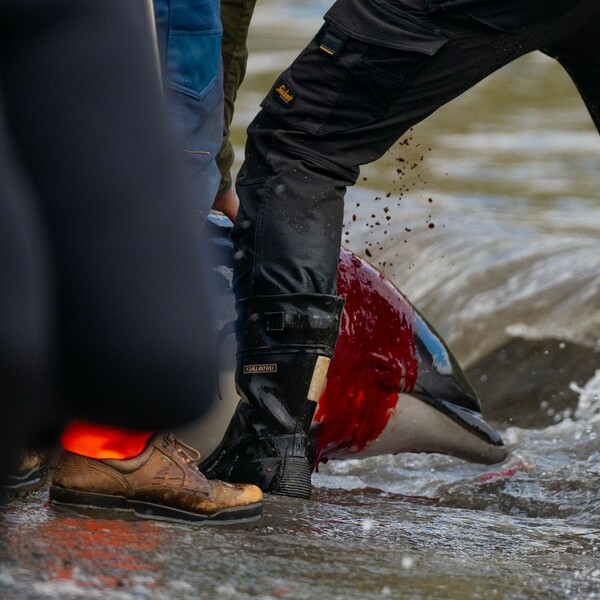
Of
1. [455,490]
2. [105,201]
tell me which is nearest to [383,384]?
[455,490]

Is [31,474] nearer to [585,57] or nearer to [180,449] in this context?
[180,449]

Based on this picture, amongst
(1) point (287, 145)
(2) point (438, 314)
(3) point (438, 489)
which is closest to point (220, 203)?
(1) point (287, 145)

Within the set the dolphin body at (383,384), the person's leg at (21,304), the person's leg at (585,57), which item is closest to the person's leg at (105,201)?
the person's leg at (21,304)

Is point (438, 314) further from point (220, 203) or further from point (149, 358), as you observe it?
point (149, 358)

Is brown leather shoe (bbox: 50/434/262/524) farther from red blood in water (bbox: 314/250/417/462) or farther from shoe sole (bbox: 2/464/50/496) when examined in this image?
red blood in water (bbox: 314/250/417/462)

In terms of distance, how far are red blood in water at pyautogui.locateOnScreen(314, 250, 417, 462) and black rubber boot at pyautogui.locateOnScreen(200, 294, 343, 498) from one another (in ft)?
1.76

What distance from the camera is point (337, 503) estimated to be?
3.33 m

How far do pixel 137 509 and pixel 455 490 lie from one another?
170 cm

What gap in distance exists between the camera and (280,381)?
316 cm

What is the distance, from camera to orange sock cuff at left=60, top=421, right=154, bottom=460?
8.03ft

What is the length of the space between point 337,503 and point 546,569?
0.86 m

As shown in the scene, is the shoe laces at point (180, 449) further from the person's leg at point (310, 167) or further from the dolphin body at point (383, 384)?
the dolphin body at point (383, 384)

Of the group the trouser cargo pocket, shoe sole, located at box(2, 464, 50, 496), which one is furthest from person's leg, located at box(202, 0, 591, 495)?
shoe sole, located at box(2, 464, 50, 496)

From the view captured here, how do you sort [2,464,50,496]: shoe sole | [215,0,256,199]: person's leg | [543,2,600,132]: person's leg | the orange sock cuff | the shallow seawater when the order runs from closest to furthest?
the shallow seawater, the orange sock cuff, [2,464,50,496]: shoe sole, [543,2,600,132]: person's leg, [215,0,256,199]: person's leg
